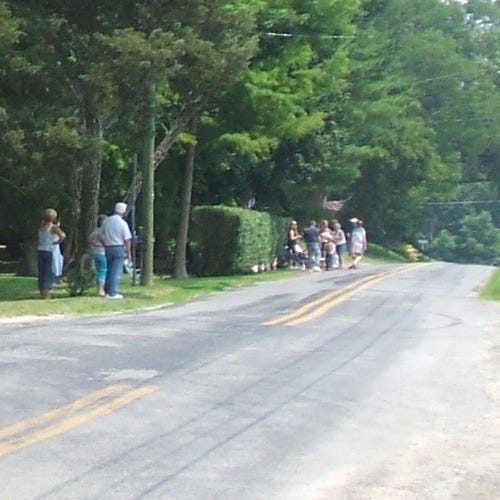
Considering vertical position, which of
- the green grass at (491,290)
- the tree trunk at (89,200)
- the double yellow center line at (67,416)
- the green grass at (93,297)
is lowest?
the green grass at (491,290)

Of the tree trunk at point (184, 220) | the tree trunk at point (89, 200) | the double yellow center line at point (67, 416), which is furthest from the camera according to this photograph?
the tree trunk at point (184, 220)

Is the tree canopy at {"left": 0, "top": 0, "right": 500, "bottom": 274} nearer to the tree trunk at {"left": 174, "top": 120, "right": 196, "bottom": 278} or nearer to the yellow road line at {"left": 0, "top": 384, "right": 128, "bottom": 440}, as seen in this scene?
the tree trunk at {"left": 174, "top": 120, "right": 196, "bottom": 278}

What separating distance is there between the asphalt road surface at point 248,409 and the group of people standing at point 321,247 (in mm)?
20382

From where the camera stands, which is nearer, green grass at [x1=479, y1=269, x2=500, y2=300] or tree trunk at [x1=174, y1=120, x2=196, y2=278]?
green grass at [x1=479, y1=269, x2=500, y2=300]

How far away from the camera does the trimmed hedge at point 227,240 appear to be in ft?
117

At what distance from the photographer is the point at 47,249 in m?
22.5

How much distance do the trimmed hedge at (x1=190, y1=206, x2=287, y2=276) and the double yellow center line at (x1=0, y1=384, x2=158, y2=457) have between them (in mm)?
23962

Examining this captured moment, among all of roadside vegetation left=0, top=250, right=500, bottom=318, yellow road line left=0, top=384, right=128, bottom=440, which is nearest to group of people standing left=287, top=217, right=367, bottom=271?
roadside vegetation left=0, top=250, right=500, bottom=318

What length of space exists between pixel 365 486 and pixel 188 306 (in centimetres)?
1372

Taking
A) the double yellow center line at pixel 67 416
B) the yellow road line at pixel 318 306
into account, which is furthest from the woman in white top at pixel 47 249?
the double yellow center line at pixel 67 416

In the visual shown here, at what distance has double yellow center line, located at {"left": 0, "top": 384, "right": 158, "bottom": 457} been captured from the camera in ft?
30.9

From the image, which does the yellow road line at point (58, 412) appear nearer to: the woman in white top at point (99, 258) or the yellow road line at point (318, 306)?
the yellow road line at point (318, 306)

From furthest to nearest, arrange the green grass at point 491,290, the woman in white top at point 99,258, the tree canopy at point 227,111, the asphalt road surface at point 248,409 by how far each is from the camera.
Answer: the green grass at point 491,290, the tree canopy at point 227,111, the woman in white top at point 99,258, the asphalt road surface at point 248,409

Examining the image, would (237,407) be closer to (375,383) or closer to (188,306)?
(375,383)
